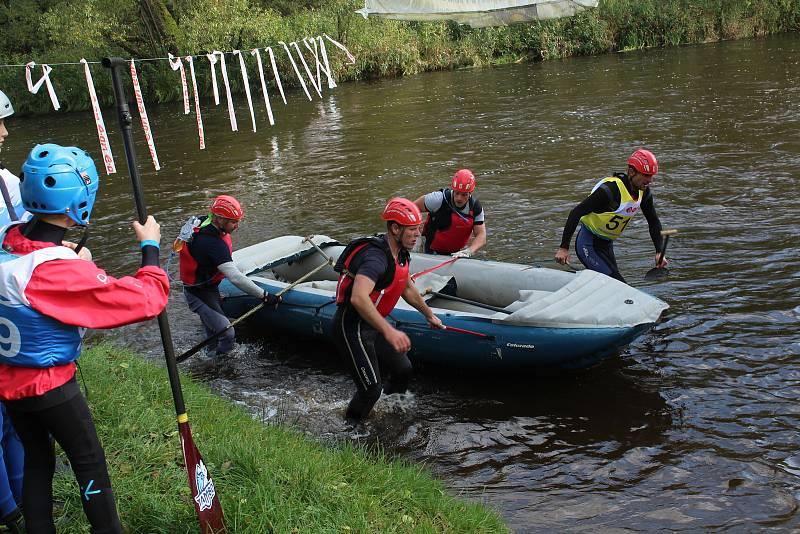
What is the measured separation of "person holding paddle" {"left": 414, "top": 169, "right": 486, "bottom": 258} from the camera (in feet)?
25.2

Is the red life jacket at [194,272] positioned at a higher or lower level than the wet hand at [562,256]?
higher

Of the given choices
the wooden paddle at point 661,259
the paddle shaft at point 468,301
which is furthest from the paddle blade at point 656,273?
the paddle shaft at point 468,301

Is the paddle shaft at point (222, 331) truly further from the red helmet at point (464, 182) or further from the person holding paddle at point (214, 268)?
the red helmet at point (464, 182)

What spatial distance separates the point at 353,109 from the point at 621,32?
12.0m

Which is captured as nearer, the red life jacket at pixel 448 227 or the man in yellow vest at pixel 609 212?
the man in yellow vest at pixel 609 212

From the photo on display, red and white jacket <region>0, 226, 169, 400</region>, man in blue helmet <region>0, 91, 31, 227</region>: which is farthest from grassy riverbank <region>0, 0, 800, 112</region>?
red and white jacket <region>0, 226, 169, 400</region>

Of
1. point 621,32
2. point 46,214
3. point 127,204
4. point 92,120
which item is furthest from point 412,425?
point 621,32

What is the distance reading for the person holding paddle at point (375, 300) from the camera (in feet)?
16.5

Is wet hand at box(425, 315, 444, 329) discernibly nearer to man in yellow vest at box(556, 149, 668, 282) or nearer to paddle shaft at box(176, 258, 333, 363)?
man in yellow vest at box(556, 149, 668, 282)

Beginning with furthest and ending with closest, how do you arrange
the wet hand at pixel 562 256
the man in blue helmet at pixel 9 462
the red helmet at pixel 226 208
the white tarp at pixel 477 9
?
the white tarp at pixel 477 9
the wet hand at pixel 562 256
the red helmet at pixel 226 208
the man in blue helmet at pixel 9 462

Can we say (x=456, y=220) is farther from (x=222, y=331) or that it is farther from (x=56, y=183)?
(x=56, y=183)

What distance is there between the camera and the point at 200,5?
24719 millimetres

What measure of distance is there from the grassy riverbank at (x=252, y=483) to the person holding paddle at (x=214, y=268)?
1.73 metres

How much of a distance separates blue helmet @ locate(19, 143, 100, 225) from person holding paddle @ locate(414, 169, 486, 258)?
4.90 meters
